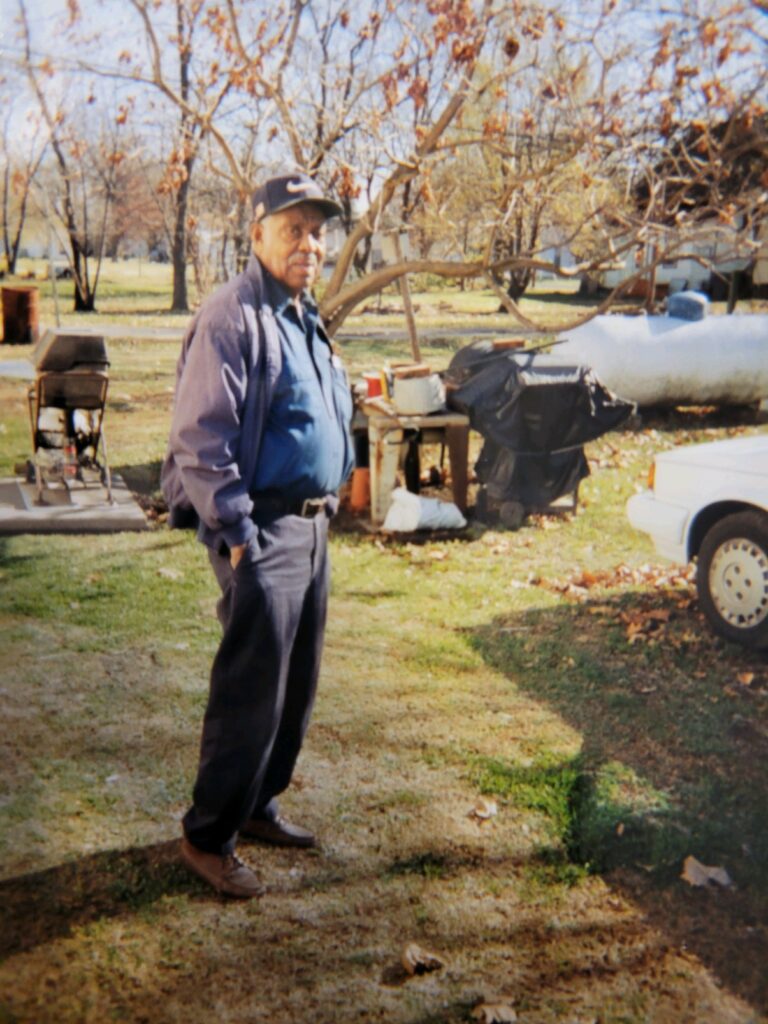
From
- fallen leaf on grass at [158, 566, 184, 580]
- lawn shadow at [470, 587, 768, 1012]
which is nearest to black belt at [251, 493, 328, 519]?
lawn shadow at [470, 587, 768, 1012]

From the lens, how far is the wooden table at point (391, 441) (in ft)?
29.2

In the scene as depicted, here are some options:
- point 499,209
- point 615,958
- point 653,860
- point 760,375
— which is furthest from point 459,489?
point 760,375

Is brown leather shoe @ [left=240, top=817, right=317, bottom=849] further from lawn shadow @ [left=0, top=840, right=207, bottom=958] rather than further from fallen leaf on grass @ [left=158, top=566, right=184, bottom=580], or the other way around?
fallen leaf on grass @ [left=158, top=566, right=184, bottom=580]

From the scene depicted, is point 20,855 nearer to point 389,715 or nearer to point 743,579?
point 389,715

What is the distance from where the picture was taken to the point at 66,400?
9305mm

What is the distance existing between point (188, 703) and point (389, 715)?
1.04 m

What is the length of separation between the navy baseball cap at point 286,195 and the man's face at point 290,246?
0.09 ft

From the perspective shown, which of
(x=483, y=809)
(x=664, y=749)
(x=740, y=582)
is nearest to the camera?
(x=483, y=809)

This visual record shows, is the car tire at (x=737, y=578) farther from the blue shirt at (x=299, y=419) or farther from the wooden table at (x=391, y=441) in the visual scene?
the blue shirt at (x=299, y=419)

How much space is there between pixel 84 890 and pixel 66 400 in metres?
6.12

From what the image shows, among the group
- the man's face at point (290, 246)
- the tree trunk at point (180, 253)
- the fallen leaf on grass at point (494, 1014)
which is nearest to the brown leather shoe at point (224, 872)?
the fallen leaf on grass at point (494, 1014)

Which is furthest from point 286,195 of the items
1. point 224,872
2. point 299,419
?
point 224,872

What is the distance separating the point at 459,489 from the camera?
940 centimetres

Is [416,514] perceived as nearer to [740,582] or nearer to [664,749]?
[740,582]
